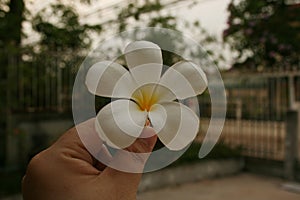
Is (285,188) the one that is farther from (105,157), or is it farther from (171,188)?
(105,157)

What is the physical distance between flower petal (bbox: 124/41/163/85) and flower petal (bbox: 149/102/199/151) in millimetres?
51

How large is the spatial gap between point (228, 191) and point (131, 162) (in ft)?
12.5

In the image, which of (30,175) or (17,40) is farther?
(17,40)

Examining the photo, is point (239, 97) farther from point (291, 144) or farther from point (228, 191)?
point (228, 191)

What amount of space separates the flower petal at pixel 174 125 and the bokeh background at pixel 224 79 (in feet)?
9.73

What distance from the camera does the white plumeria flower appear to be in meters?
0.54

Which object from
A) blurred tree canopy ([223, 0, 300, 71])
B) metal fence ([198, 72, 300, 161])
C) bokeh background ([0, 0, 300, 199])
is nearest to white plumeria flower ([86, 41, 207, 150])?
bokeh background ([0, 0, 300, 199])

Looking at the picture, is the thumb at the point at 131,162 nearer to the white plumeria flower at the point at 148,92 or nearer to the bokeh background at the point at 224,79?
the white plumeria flower at the point at 148,92

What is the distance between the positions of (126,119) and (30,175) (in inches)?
9.1

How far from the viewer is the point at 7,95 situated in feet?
13.7

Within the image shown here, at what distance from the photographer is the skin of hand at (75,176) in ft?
2.00

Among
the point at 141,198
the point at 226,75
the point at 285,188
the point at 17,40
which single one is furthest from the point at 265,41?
the point at 17,40

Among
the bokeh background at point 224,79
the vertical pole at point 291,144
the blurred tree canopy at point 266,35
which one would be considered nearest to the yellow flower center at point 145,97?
the bokeh background at point 224,79

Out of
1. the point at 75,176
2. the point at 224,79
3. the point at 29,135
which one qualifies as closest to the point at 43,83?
the point at 29,135
